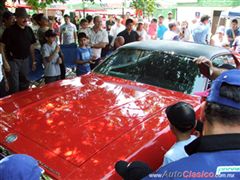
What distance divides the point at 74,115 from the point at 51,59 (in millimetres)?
2982

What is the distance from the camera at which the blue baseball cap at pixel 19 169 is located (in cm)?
136

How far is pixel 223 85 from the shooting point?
1185 mm

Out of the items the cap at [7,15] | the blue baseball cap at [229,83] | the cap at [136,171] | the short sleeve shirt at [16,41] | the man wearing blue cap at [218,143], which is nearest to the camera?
the man wearing blue cap at [218,143]

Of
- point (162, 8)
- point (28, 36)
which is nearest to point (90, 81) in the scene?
point (28, 36)

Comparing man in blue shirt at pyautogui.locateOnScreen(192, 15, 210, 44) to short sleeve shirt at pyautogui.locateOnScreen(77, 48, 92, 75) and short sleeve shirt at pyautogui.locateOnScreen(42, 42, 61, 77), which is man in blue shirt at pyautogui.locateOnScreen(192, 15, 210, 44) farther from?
short sleeve shirt at pyautogui.locateOnScreen(42, 42, 61, 77)

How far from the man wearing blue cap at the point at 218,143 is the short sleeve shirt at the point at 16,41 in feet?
16.8

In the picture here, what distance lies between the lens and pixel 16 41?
5.62 metres

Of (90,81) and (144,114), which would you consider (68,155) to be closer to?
(144,114)

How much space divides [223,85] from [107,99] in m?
2.20

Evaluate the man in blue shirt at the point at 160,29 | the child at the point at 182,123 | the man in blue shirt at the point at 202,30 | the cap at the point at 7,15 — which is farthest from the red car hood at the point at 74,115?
the man in blue shirt at the point at 160,29

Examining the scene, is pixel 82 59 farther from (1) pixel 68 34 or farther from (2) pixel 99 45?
(1) pixel 68 34

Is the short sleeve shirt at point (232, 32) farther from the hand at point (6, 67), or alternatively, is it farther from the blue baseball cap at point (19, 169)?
the blue baseball cap at point (19, 169)

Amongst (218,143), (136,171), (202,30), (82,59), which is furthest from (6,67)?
(202,30)

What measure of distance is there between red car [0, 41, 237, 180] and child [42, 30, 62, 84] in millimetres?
1578
